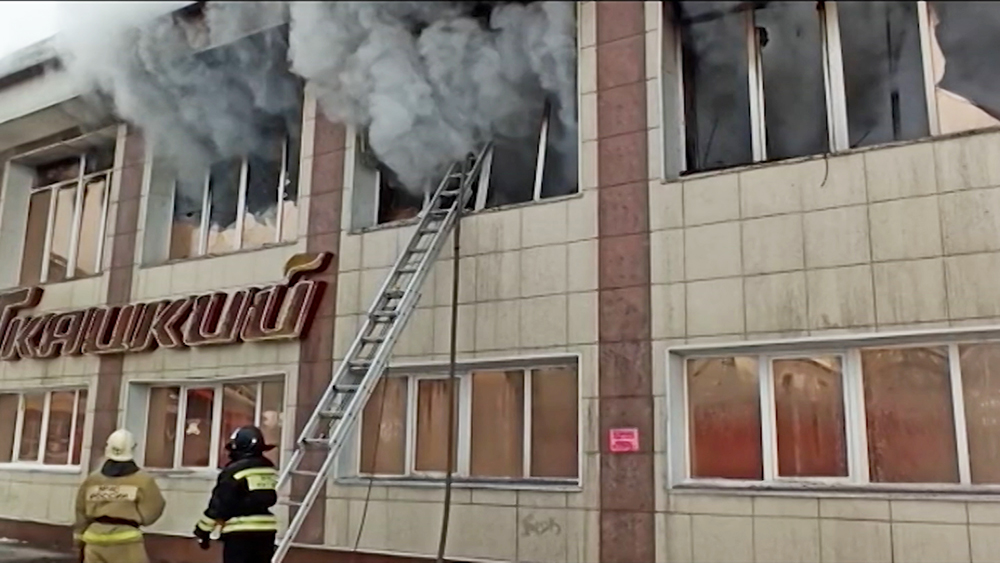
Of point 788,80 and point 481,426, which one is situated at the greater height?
point 788,80

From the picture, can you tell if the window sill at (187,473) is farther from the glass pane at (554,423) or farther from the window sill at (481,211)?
the glass pane at (554,423)

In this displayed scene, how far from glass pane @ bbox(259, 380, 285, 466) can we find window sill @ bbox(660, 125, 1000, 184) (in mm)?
4434

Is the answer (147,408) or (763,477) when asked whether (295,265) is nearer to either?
(147,408)

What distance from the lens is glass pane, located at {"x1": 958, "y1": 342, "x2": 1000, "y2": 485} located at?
5441 millimetres

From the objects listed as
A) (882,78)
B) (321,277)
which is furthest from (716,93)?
(321,277)

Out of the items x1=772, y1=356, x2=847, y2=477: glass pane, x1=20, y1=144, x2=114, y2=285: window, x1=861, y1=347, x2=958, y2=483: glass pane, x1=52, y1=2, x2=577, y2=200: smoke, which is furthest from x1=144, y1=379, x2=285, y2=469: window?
x1=861, y1=347, x2=958, y2=483: glass pane

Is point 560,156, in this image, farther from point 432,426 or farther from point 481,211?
point 432,426

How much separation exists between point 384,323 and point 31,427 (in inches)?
249

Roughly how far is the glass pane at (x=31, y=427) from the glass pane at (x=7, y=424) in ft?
0.57

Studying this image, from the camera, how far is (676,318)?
6551 millimetres

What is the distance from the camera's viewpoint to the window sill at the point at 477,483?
6848mm

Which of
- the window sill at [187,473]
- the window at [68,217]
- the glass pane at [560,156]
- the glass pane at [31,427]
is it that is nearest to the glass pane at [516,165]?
the glass pane at [560,156]

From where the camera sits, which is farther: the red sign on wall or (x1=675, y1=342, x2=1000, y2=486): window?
the red sign on wall

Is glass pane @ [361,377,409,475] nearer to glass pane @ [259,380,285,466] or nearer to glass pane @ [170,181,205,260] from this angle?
glass pane @ [259,380,285,466]
